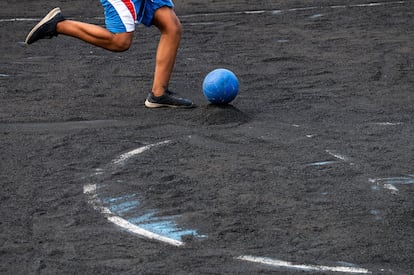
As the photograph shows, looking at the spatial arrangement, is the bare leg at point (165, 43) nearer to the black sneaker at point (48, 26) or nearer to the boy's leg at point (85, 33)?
the boy's leg at point (85, 33)

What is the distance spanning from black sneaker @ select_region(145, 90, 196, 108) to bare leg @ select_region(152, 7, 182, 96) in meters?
0.05

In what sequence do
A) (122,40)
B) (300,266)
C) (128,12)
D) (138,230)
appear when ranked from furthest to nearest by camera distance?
(122,40) < (128,12) < (138,230) < (300,266)

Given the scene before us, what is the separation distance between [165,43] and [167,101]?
61 centimetres

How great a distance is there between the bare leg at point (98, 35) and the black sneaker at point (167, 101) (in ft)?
2.06

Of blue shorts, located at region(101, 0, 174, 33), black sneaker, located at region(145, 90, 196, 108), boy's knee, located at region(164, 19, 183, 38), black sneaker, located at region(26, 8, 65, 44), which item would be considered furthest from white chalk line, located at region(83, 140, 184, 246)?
black sneaker, located at region(26, 8, 65, 44)

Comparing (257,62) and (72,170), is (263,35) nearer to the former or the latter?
(257,62)

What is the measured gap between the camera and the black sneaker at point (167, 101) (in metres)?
9.61

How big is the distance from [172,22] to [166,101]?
832mm

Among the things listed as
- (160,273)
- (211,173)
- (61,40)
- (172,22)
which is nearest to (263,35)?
(61,40)

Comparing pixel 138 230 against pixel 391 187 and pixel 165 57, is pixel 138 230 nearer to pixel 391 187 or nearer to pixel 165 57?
pixel 391 187

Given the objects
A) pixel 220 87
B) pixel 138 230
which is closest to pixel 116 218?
pixel 138 230

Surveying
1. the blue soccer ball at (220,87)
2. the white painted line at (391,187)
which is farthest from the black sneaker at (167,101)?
the white painted line at (391,187)

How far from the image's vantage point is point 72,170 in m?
7.55

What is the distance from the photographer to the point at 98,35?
9414 millimetres
